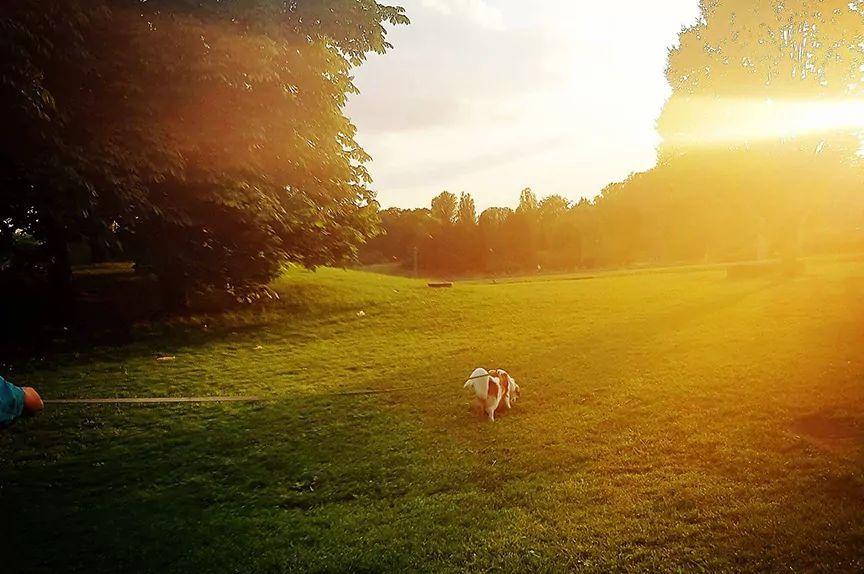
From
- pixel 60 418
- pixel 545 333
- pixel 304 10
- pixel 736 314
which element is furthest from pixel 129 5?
pixel 736 314

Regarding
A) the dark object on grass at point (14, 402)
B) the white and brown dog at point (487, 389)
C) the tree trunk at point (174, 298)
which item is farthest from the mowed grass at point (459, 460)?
the tree trunk at point (174, 298)

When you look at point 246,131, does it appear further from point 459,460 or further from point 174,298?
point 459,460

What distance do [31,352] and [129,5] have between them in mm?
9731

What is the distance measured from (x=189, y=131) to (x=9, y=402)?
14251mm

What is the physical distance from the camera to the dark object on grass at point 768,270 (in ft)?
88.0

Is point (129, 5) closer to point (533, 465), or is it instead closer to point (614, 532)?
point (533, 465)

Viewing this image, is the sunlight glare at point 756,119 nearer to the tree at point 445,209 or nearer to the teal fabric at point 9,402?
the teal fabric at point 9,402

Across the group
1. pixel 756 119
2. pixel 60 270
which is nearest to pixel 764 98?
pixel 756 119

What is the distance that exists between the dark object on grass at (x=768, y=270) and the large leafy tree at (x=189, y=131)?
1917 cm

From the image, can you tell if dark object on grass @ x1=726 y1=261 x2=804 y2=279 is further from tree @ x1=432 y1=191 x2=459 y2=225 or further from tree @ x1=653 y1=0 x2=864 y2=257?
tree @ x1=432 y1=191 x2=459 y2=225

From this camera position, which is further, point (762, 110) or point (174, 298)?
point (762, 110)

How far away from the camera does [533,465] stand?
7.40 m

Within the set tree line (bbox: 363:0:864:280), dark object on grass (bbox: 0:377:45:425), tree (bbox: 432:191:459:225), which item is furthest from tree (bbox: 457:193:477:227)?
dark object on grass (bbox: 0:377:45:425)

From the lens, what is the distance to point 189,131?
54.0ft
